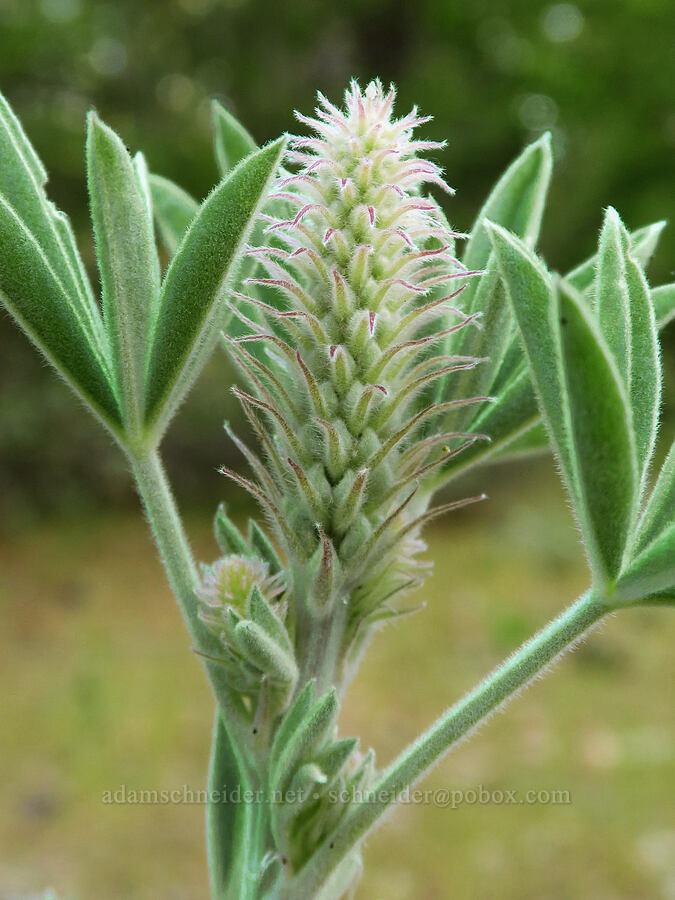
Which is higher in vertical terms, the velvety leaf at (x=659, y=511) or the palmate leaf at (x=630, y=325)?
the palmate leaf at (x=630, y=325)

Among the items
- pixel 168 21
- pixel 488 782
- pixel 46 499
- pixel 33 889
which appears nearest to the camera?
pixel 33 889

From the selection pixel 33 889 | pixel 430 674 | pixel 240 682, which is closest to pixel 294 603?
pixel 240 682

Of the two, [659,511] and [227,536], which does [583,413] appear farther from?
[227,536]

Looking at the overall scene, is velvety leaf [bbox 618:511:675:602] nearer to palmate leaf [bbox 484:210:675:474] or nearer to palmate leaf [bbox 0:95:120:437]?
palmate leaf [bbox 484:210:675:474]

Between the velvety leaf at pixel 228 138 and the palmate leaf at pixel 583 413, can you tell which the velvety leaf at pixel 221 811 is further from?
the velvety leaf at pixel 228 138

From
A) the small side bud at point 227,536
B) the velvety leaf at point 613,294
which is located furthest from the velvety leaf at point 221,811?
the velvety leaf at point 613,294

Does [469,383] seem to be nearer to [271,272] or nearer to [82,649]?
[271,272]

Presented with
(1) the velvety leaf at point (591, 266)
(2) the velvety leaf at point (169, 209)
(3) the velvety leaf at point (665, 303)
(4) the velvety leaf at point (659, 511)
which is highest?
(2) the velvety leaf at point (169, 209)
